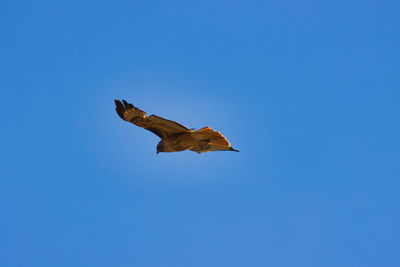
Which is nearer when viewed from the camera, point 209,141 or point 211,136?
point 211,136

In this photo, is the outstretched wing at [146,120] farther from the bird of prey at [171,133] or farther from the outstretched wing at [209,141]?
the outstretched wing at [209,141]

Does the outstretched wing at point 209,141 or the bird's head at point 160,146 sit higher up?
the outstretched wing at point 209,141

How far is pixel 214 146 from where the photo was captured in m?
15.1

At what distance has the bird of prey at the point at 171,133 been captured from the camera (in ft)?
45.3

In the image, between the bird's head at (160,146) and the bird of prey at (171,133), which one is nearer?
the bird of prey at (171,133)

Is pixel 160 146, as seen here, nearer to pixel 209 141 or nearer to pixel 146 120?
pixel 146 120

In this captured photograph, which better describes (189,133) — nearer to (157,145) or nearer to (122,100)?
(157,145)

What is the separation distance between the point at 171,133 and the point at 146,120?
0.89 m

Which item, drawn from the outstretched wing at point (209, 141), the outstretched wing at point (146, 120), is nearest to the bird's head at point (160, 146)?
the outstretched wing at point (146, 120)

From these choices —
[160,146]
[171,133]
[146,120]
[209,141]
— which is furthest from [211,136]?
[146,120]

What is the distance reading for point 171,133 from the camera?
14.4 meters

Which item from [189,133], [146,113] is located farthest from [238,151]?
[146,113]

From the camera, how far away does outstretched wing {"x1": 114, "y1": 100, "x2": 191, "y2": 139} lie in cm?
1377

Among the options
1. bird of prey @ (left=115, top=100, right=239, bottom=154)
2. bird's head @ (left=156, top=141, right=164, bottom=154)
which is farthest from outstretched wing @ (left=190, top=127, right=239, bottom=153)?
bird's head @ (left=156, top=141, right=164, bottom=154)
